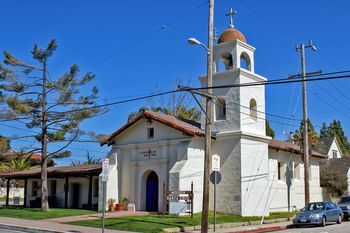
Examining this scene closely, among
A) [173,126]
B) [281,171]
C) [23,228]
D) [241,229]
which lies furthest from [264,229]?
[281,171]

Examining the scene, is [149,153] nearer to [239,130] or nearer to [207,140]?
[239,130]

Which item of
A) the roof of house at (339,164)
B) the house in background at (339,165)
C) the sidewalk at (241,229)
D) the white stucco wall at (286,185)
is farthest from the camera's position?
the roof of house at (339,164)

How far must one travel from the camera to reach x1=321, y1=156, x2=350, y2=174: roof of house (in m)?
48.6

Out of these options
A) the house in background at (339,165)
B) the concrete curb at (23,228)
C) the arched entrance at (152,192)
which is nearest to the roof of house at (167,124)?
the arched entrance at (152,192)

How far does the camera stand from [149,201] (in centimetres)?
3027

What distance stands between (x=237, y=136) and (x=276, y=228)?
259 inches

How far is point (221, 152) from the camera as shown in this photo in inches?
1145

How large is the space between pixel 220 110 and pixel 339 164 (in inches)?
1013

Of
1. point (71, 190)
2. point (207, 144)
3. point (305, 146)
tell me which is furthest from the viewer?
point (71, 190)

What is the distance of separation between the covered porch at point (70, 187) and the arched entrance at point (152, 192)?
16.4ft

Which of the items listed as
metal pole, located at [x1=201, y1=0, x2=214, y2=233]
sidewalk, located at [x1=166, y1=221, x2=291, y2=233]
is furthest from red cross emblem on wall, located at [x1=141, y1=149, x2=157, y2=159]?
metal pole, located at [x1=201, y1=0, x2=214, y2=233]

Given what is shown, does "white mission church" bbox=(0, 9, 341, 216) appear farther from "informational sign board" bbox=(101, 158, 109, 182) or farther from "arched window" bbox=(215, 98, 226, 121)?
"informational sign board" bbox=(101, 158, 109, 182)

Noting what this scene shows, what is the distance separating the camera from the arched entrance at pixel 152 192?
98.5 ft

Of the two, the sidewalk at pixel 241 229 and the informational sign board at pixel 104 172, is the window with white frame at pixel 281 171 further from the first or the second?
the informational sign board at pixel 104 172
